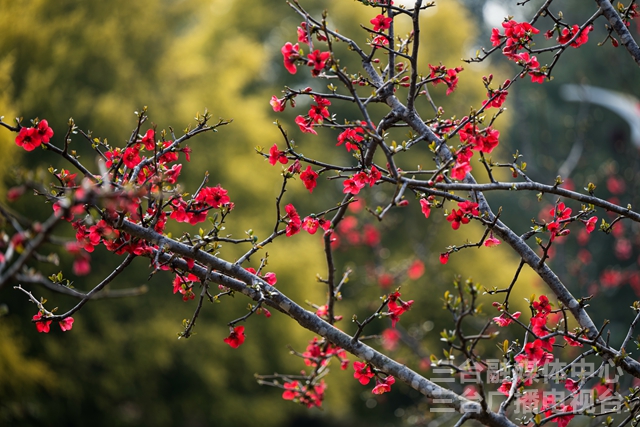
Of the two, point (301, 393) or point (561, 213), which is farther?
point (301, 393)

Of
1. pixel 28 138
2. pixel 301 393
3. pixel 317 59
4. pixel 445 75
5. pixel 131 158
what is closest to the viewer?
pixel 317 59

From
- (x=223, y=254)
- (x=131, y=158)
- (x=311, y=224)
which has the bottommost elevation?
(x=311, y=224)

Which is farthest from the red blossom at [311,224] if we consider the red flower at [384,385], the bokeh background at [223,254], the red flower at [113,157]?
the bokeh background at [223,254]

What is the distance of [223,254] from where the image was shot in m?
7.36

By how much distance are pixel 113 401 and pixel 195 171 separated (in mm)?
2993

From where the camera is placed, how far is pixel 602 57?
1142 cm

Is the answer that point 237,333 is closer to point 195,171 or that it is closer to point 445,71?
point 445,71

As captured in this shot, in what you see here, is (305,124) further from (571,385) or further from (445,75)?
(571,385)

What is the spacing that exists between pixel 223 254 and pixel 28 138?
5.53 meters

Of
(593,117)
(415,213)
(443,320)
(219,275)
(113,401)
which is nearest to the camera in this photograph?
(219,275)

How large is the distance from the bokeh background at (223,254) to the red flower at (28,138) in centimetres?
340

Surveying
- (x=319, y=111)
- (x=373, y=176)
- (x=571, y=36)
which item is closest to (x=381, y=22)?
(x=319, y=111)

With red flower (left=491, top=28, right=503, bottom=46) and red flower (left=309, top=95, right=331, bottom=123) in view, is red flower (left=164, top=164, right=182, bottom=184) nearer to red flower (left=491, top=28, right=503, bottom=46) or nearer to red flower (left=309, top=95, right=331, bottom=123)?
red flower (left=309, top=95, right=331, bottom=123)

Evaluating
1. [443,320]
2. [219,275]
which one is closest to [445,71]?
[219,275]
